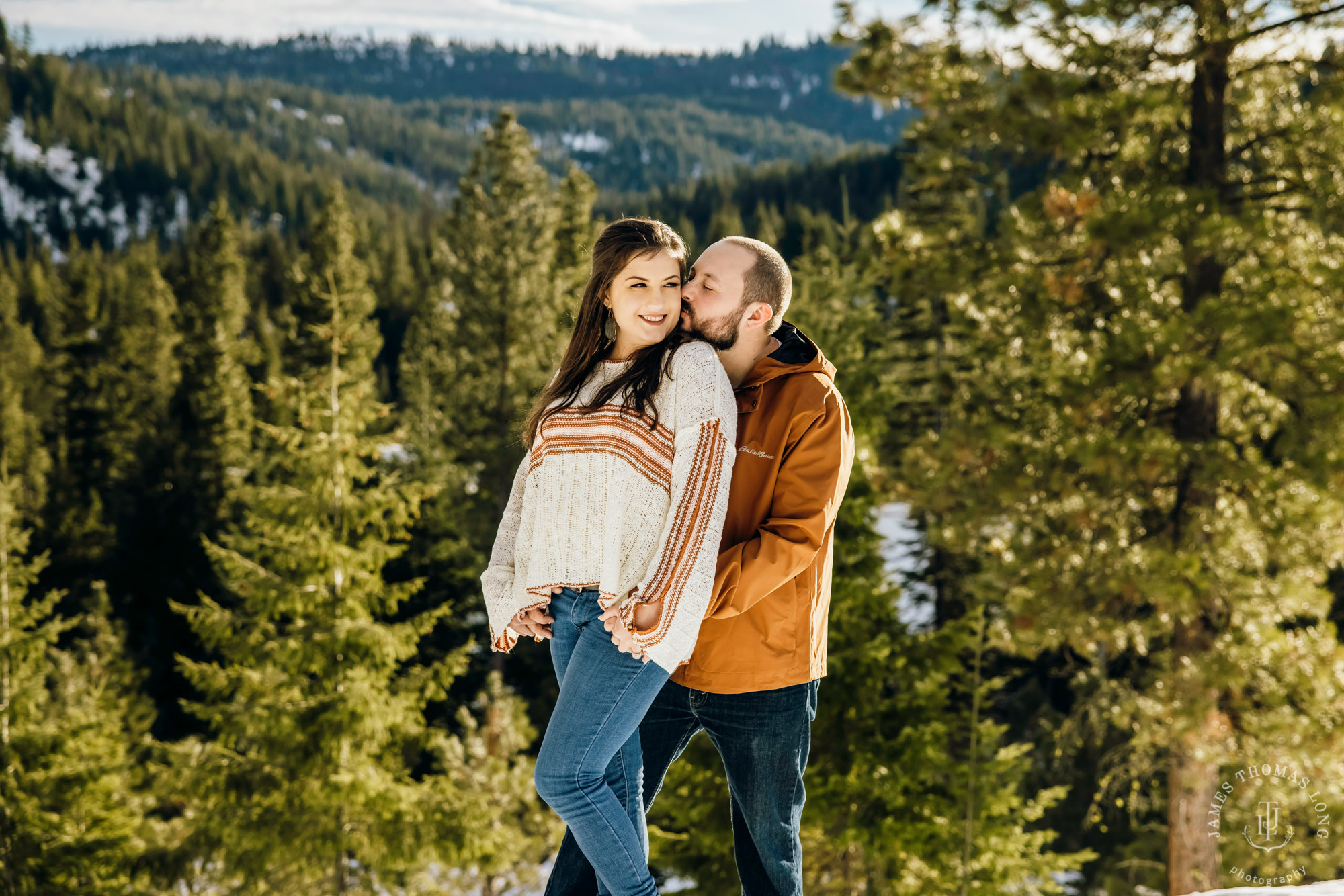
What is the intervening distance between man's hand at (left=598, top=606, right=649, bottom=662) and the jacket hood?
0.75 m

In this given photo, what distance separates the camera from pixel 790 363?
8.79 ft

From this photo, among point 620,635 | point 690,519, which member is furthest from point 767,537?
point 620,635

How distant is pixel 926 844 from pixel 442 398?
17831 mm

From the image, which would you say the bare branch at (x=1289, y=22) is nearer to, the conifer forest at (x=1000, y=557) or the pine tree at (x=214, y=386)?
the conifer forest at (x=1000, y=557)

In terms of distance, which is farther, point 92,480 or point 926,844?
point 92,480

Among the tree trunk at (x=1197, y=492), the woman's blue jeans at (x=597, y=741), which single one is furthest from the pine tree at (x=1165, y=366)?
the woman's blue jeans at (x=597, y=741)

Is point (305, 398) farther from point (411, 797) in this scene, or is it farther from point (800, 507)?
point (800, 507)

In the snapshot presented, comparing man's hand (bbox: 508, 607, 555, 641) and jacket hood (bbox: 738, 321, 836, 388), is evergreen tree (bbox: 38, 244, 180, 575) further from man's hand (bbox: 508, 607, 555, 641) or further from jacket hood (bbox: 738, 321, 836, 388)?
jacket hood (bbox: 738, 321, 836, 388)

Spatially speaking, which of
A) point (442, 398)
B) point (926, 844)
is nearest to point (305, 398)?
point (926, 844)

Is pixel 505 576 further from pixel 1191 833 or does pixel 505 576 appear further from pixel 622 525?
pixel 1191 833

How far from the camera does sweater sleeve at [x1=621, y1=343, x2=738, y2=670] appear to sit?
7.80ft

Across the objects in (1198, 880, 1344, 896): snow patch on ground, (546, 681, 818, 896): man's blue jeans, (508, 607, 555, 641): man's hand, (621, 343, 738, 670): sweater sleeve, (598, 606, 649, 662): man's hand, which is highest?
(621, 343, 738, 670): sweater sleeve

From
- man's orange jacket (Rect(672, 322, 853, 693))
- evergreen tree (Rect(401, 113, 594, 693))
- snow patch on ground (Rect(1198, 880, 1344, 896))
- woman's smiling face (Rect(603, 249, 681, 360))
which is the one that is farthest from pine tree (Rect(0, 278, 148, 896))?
snow patch on ground (Rect(1198, 880, 1344, 896))

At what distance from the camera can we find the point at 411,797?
363 inches
